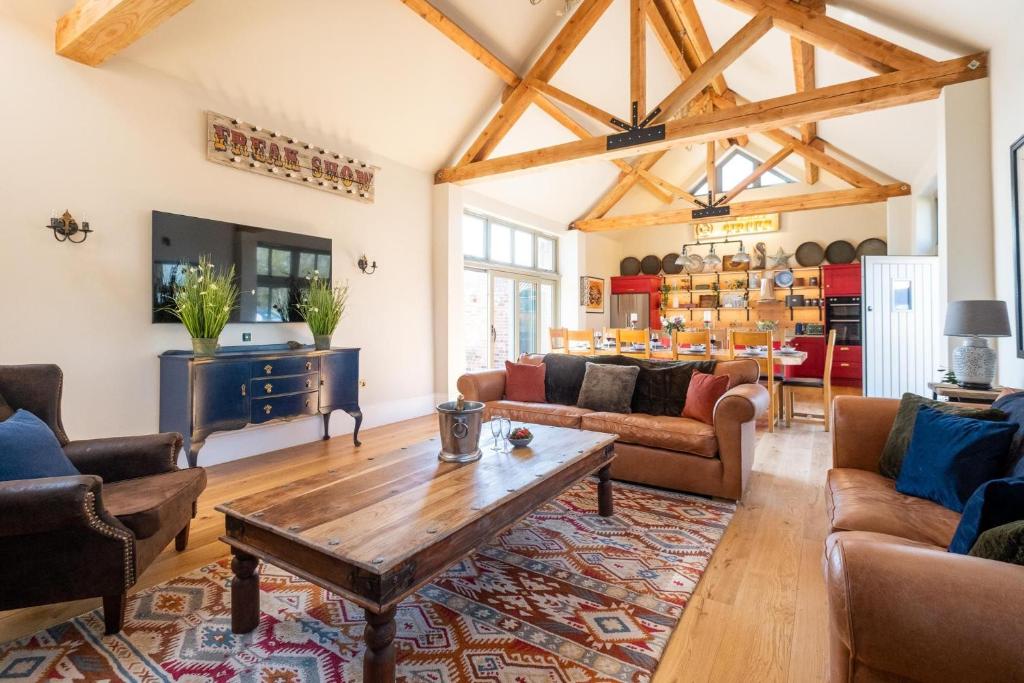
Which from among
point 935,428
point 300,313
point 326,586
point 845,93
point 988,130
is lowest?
point 326,586

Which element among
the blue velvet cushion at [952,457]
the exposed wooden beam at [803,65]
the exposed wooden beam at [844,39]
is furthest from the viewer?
the exposed wooden beam at [803,65]

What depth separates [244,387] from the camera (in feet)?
11.4

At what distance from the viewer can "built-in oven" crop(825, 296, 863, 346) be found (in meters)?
7.92

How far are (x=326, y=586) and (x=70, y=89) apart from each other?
367cm

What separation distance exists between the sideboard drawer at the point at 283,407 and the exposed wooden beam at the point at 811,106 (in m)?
3.52

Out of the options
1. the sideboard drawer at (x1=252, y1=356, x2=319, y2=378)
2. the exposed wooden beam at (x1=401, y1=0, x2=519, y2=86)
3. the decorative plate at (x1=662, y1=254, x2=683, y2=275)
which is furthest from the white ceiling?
the decorative plate at (x1=662, y1=254, x2=683, y2=275)

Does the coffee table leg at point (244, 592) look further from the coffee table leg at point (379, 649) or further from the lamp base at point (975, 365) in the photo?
the lamp base at point (975, 365)

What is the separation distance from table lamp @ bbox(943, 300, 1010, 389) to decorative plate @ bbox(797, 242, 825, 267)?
19.9 ft

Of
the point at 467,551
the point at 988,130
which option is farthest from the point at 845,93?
the point at 467,551

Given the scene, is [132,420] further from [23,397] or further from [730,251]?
[730,251]

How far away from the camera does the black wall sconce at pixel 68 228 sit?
3.02 m

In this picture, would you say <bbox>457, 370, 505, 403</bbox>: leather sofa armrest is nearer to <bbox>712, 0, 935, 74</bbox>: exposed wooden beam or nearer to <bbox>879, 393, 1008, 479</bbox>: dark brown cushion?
<bbox>879, 393, 1008, 479</bbox>: dark brown cushion

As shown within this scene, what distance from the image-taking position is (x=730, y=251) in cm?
935

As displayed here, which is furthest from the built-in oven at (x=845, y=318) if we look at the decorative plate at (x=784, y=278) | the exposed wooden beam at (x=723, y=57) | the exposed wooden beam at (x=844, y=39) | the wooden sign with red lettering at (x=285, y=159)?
the wooden sign with red lettering at (x=285, y=159)
